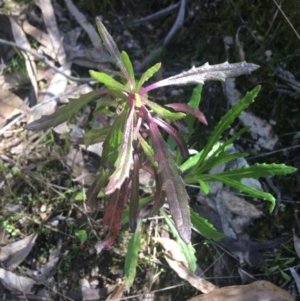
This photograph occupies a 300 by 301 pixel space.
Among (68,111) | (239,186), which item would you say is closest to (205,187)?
(239,186)

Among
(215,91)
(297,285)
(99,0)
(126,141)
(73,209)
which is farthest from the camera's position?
(99,0)

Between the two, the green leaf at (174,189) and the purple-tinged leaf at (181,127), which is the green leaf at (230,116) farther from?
the green leaf at (174,189)

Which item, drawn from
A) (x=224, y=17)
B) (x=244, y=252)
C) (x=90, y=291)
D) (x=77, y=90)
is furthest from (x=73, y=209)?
(x=224, y=17)

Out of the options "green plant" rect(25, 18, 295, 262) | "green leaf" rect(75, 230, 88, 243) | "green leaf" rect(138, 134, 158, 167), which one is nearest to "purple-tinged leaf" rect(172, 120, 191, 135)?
"green plant" rect(25, 18, 295, 262)

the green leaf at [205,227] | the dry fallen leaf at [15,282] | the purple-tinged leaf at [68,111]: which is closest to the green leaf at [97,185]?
the purple-tinged leaf at [68,111]

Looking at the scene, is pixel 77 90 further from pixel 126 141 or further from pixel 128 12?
pixel 126 141

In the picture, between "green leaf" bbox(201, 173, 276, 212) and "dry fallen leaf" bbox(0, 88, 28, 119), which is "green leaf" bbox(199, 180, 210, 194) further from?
"dry fallen leaf" bbox(0, 88, 28, 119)
